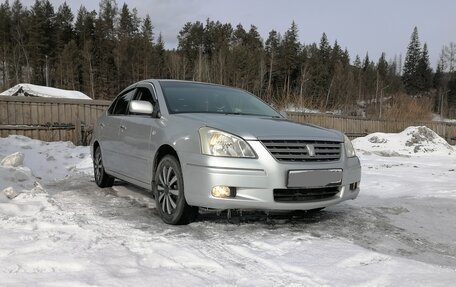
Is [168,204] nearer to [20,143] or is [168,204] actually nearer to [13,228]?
[13,228]

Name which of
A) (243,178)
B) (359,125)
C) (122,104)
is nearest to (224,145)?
(243,178)

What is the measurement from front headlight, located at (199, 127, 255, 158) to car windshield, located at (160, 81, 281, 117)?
88cm

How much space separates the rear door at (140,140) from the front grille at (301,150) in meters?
1.43

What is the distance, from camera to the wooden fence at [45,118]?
38.1 ft

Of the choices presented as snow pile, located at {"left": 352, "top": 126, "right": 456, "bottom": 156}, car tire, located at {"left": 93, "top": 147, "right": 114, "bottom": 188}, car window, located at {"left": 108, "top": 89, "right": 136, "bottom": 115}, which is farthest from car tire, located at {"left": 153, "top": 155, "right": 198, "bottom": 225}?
snow pile, located at {"left": 352, "top": 126, "right": 456, "bottom": 156}

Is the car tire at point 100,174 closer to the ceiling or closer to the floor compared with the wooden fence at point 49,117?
closer to the floor

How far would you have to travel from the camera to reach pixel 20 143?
10266mm

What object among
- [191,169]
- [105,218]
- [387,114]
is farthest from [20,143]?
[387,114]

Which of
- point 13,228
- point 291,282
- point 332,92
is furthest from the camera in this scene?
point 332,92

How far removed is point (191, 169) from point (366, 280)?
182 centimetres

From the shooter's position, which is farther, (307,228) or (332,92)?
(332,92)

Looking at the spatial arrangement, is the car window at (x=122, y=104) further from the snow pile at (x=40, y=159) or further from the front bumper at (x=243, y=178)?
the front bumper at (x=243, y=178)

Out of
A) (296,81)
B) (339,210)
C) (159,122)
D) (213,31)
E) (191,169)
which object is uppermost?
(213,31)

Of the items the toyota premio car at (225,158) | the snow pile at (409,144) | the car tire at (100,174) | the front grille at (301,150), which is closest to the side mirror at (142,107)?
the toyota premio car at (225,158)
